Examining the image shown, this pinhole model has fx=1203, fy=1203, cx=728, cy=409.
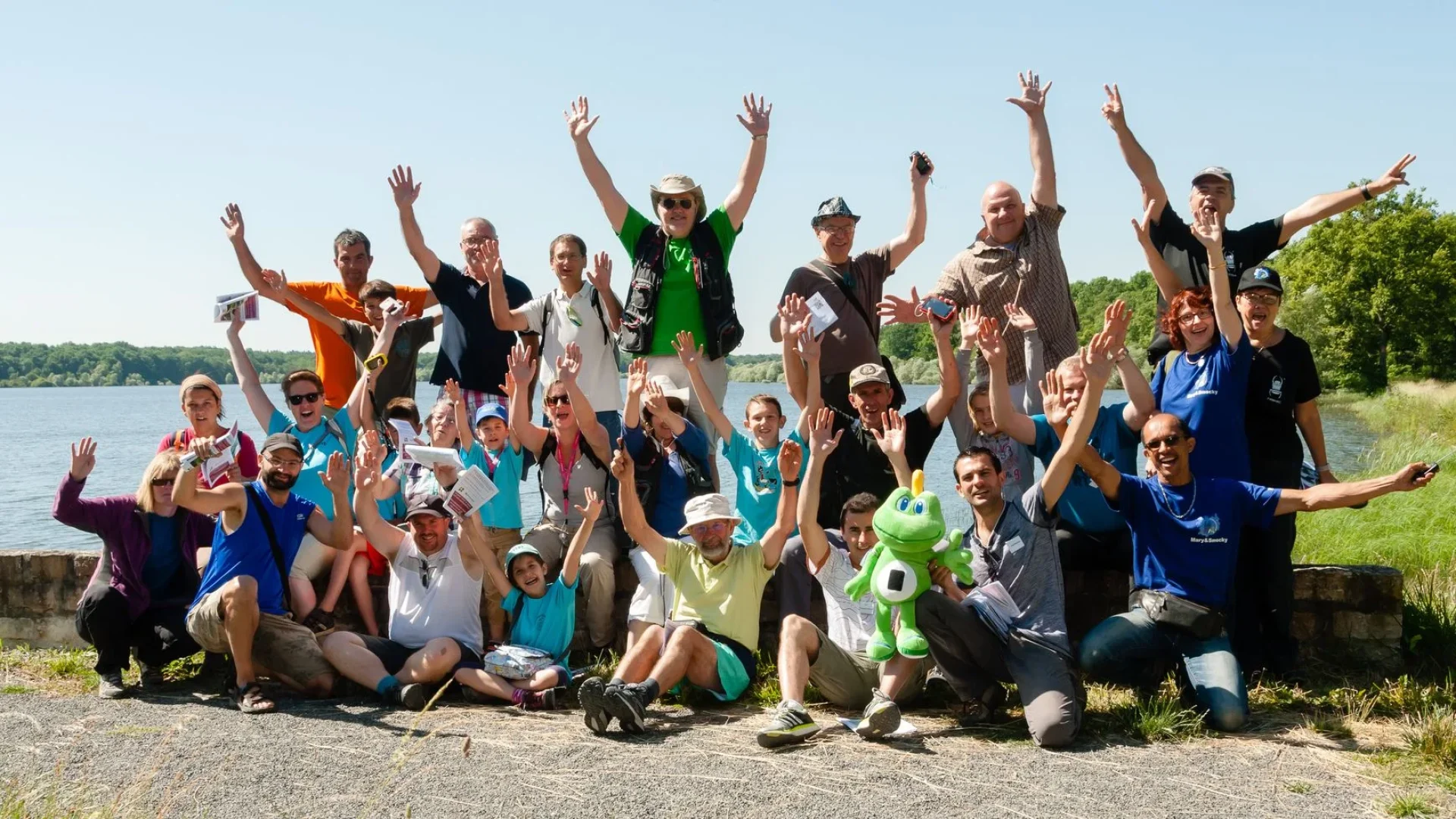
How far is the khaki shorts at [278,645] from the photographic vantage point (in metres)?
6.93

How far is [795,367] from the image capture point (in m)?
7.56

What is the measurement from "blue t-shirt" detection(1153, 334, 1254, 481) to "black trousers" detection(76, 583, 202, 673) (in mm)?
6053

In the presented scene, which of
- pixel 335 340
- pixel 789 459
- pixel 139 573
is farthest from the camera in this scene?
pixel 335 340

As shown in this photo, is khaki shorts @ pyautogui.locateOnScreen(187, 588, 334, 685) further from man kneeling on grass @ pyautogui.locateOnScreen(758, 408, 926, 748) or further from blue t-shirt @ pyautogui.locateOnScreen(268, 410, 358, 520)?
man kneeling on grass @ pyautogui.locateOnScreen(758, 408, 926, 748)

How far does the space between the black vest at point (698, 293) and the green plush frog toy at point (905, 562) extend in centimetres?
224

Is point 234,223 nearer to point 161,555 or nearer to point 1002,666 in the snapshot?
point 161,555

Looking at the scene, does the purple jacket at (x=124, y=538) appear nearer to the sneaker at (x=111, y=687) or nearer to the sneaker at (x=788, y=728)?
the sneaker at (x=111, y=687)

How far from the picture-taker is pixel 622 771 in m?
5.59

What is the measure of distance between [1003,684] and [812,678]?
1.13 m

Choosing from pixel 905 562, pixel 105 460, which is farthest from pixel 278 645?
pixel 105 460

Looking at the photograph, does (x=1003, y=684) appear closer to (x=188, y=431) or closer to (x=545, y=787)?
(x=545, y=787)

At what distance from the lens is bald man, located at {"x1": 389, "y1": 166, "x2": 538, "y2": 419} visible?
8.54 m

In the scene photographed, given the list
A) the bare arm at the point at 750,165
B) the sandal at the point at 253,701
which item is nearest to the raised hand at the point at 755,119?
the bare arm at the point at 750,165

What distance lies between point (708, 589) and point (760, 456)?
0.93 metres
